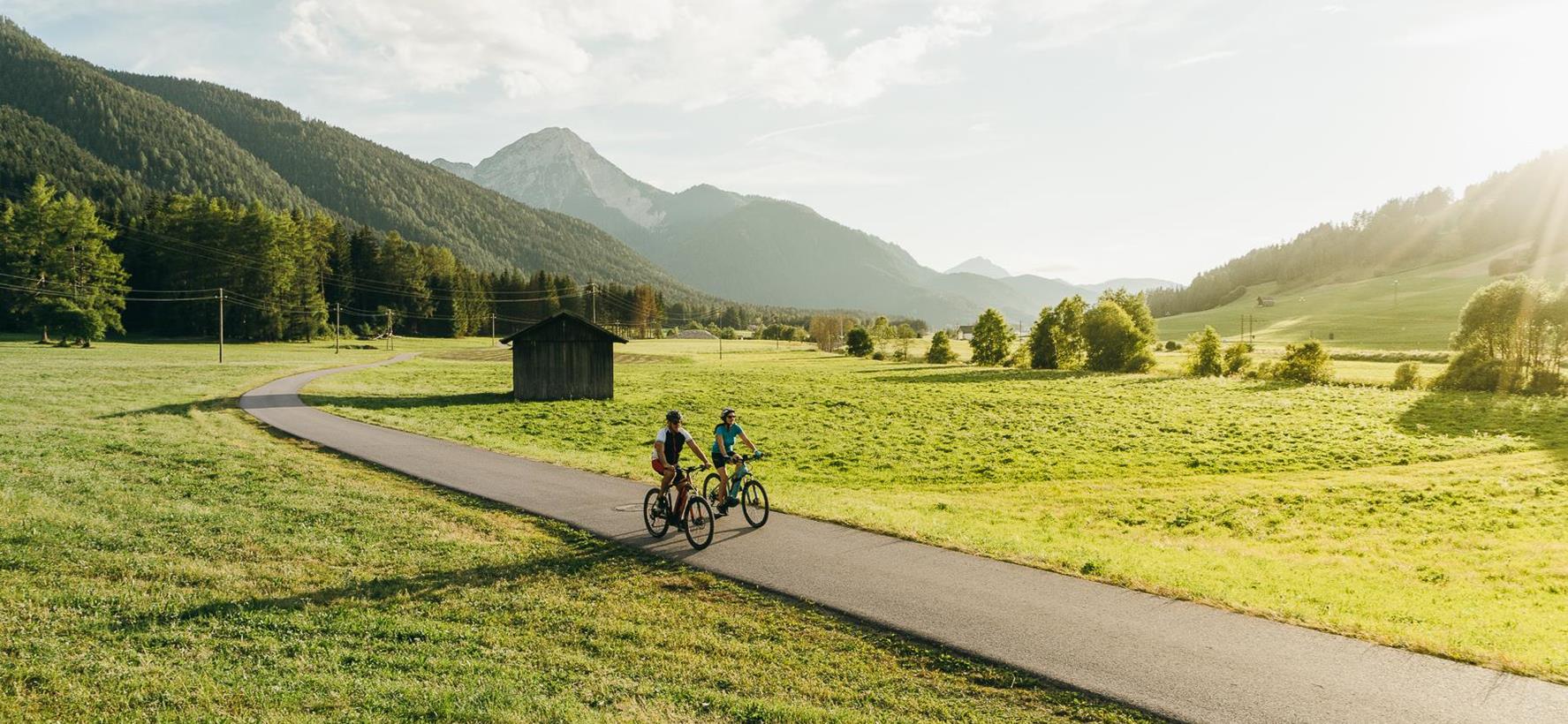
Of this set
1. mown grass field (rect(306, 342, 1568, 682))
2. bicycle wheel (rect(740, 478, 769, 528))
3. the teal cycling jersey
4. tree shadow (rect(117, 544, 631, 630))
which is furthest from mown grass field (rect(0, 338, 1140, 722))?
mown grass field (rect(306, 342, 1568, 682))

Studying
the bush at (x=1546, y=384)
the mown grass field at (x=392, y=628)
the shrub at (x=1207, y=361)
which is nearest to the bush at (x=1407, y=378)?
the bush at (x=1546, y=384)

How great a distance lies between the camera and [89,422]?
26594 millimetres

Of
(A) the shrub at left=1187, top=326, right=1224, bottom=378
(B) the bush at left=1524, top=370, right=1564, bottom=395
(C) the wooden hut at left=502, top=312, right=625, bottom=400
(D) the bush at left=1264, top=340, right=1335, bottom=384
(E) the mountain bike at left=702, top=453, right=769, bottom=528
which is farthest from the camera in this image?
Result: (A) the shrub at left=1187, top=326, right=1224, bottom=378

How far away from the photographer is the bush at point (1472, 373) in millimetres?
54344

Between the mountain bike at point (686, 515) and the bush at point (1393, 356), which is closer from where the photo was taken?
the mountain bike at point (686, 515)

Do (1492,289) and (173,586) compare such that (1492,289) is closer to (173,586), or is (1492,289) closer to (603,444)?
(603,444)

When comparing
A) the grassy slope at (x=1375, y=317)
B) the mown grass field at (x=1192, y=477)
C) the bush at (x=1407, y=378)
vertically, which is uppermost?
the grassy slope at (x=1375, y=317)

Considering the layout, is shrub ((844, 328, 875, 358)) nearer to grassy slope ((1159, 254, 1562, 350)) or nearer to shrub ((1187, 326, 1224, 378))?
shrub ((1187, 326, 1224, 378))

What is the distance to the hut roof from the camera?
146ft

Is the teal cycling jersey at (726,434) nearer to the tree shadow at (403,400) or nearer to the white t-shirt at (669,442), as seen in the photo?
the white t-shirt at (669,442)

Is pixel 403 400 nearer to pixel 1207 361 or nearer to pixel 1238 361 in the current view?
pixel 1207 361

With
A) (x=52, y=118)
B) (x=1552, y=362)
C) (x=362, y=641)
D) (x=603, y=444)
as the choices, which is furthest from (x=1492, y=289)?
(x=52, y=118)

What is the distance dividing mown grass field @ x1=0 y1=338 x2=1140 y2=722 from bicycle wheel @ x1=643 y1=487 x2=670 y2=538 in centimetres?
114

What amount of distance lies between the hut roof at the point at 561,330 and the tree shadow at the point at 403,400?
3.59m
